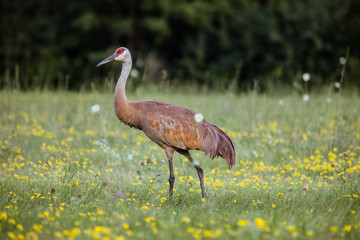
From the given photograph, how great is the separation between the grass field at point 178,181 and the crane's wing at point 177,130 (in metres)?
0.45

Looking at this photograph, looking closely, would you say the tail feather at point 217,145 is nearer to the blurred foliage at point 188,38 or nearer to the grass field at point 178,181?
the grass field at point 178,181

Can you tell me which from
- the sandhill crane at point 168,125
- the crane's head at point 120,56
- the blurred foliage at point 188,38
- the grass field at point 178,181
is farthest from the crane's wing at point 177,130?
the blurred foliage at point 188,38

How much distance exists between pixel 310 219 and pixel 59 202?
276cm

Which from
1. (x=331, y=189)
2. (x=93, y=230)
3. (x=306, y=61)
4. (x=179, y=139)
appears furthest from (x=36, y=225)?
(x=306, y=61)

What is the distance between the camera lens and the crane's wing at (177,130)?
203 inches

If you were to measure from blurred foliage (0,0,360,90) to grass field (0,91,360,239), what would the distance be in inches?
387

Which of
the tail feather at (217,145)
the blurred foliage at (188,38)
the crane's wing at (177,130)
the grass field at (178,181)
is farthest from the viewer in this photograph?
the blurred foliage at (188,38)

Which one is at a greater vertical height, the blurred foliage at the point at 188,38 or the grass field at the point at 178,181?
the blurred foliage at the point at 188,38

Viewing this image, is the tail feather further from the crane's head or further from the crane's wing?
the crane's head

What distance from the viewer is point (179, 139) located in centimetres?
520

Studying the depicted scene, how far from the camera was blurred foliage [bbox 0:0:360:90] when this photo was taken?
19312mm

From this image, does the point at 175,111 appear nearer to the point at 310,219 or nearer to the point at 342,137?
the point at 310,219

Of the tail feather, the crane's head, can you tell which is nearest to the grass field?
the tail feather

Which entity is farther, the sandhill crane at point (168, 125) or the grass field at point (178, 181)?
the sandhill crane at point (168, 125)
